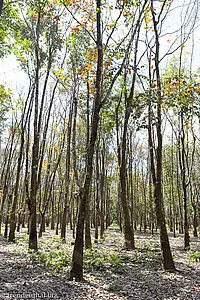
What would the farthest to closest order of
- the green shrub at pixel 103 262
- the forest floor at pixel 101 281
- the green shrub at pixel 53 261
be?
the green shrub at pixel 103 262
the green shrub at pixel 53 261
the forest floor at pixel 101 281

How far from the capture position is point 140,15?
912cm

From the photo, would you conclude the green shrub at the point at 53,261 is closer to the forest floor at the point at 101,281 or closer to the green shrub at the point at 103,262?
the forest floor at the point at 101,281

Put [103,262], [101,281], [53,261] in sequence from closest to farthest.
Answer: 1. [101,281]
2. [53,261]
3. [103,262]

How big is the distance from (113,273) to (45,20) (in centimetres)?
1114

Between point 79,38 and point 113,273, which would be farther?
point 79,38

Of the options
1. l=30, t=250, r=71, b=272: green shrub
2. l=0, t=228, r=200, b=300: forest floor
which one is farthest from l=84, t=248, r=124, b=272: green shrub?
l=30, t=250, r=71, b=272: green shrub

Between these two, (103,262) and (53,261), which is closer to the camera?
(53,261)

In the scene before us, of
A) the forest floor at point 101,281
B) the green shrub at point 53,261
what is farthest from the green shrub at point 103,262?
the green shrub at point 53,261

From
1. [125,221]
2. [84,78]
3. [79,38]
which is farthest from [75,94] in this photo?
[125,221]

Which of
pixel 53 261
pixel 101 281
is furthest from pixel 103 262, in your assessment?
pixel 101 281

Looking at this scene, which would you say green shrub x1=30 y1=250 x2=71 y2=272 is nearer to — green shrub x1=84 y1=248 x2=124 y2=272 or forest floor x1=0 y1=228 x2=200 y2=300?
forest floor x1=0 y1=228 x2=200 y2=300

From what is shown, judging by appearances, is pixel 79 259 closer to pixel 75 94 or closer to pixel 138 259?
pixel 138 259

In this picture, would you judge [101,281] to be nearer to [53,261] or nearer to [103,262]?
[103,262]

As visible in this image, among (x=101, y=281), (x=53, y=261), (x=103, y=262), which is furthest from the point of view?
(x=103, y=262)
